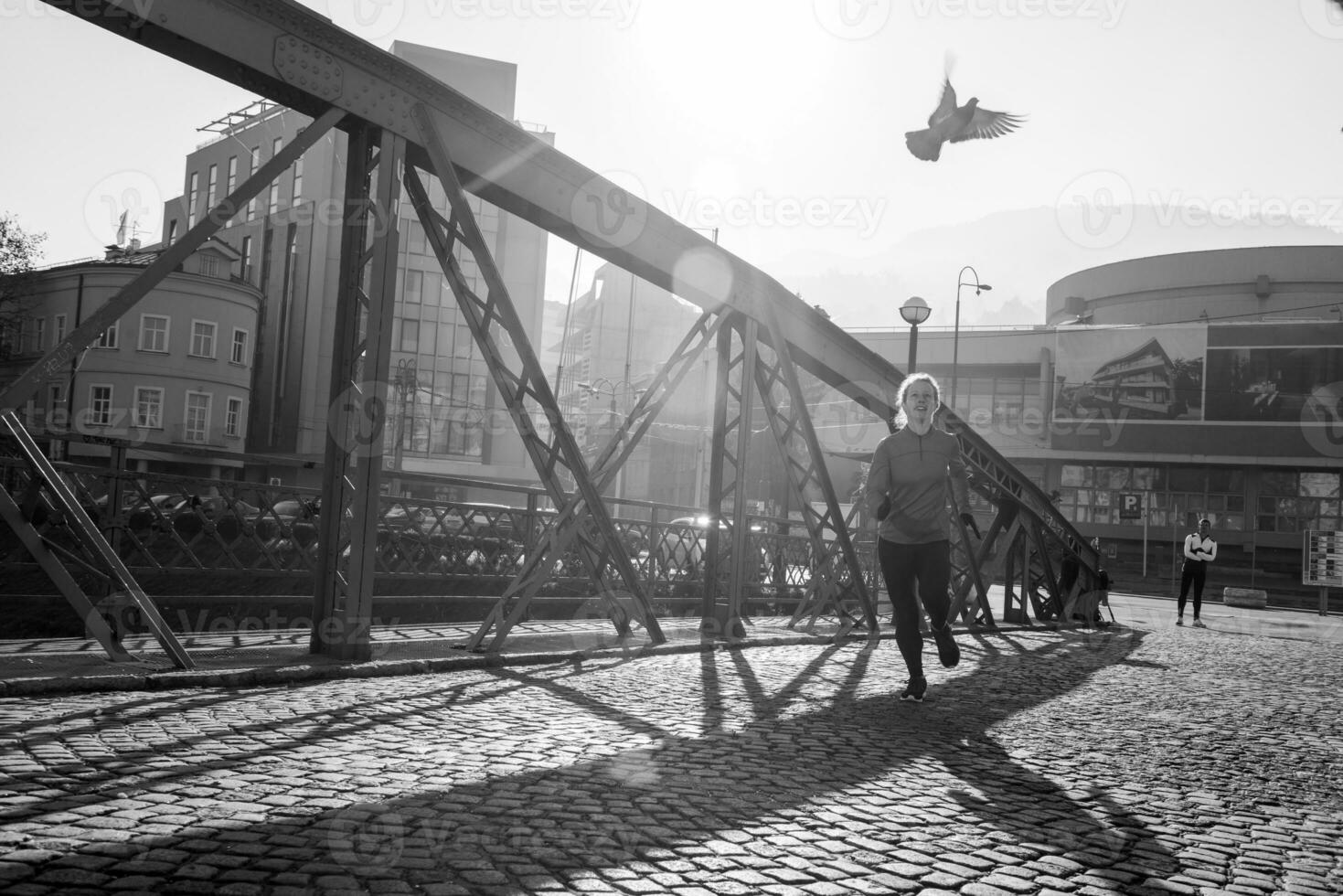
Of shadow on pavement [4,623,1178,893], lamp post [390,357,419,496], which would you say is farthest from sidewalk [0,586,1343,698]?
lamp post [390,357,419,496]

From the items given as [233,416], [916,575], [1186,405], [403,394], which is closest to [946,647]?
[916,575]

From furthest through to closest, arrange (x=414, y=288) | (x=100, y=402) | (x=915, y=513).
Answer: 1. (x=414, y=288)
2. (x=100, y=402)
3. (x=915, y=513)

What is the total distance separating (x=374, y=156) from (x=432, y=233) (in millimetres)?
635

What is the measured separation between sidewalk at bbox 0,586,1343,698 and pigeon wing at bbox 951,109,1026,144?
5642 mm

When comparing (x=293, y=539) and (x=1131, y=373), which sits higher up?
(x=1131, y=373)

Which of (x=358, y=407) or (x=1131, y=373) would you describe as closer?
(x=358, y=407)

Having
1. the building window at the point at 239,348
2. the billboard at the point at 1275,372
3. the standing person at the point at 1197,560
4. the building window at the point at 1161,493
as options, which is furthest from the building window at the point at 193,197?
the standing person at the point at 1197,560

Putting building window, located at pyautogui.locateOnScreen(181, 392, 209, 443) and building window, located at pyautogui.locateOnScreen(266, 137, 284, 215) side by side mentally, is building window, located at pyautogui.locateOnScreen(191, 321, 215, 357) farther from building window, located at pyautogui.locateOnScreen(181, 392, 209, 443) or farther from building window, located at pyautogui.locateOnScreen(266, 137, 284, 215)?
building window, located at pyautogui.locateOnScreen(266, 137, 284, 215)

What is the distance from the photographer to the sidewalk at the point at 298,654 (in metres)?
5.46

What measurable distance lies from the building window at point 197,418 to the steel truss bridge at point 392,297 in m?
40.9

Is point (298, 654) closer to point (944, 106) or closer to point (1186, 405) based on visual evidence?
point (944, 106)

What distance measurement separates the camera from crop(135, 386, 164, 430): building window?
4656 centimetres

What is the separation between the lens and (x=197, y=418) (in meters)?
48.1

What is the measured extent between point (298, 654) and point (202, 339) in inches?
1802
